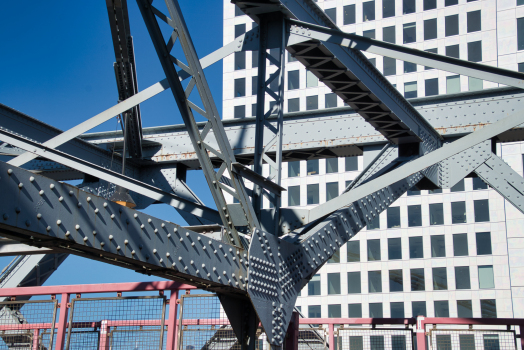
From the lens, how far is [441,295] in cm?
5000

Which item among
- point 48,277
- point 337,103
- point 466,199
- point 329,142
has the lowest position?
point 48,277

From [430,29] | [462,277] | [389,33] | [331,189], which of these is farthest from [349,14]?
[462,277]

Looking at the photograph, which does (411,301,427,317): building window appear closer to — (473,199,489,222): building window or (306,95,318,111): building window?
(473,199,489,222): building window

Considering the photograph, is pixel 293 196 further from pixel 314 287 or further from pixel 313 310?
pixel 313 310

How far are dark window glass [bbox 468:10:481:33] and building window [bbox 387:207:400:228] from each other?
60.2ft

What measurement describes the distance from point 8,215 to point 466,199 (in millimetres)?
50904

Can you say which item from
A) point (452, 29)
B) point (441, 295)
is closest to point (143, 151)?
point (441, 295)

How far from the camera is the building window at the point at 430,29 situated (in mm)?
55344

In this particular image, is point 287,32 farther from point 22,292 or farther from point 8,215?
point 22,292

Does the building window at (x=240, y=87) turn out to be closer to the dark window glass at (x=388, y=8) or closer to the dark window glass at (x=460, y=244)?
the dark window glass at (x=388, y=8)

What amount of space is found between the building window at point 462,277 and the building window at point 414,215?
532cm

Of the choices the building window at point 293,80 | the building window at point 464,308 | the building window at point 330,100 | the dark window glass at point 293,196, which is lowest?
the building window at point 464,308

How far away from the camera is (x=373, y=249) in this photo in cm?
5381

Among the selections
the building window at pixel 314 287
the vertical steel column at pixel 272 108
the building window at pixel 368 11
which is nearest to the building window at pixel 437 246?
the building window at pixel 314 287
